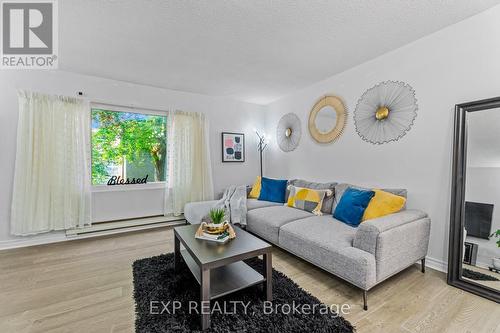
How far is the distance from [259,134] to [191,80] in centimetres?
184

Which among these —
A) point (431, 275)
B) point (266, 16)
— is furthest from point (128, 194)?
point (431, 275)

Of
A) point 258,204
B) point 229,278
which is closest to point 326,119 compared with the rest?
point 258,204

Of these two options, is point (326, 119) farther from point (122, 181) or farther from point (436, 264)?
point (122, 181)

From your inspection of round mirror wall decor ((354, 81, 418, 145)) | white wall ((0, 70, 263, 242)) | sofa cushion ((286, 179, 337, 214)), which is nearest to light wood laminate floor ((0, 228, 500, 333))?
sofa cushion ((286, 179, 337, 214))

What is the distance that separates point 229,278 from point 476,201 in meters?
2.18

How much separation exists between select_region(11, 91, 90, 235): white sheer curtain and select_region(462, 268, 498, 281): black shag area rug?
170 inches

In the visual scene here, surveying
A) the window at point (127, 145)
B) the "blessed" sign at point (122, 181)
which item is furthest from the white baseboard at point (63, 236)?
the window at point (127, 145)

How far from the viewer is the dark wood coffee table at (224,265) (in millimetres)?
1406

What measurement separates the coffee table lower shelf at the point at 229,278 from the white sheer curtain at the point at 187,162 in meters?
1.91

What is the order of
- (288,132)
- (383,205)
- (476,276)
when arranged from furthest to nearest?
1. (288,132)
2. (383,205)
3. (476,276)

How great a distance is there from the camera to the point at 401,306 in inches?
63.2

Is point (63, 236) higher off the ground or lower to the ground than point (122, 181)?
lower

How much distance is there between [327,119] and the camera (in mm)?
3262

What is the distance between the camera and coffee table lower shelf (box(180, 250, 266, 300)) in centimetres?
156
